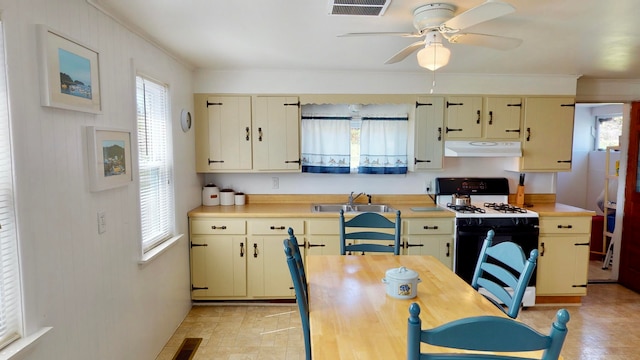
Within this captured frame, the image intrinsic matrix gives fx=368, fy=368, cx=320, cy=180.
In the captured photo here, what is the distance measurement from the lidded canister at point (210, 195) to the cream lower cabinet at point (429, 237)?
1946 millimetres

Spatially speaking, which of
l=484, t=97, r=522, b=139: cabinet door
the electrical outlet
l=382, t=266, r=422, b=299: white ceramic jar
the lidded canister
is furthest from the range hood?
the electrical outlet

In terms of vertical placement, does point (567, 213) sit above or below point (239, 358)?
above

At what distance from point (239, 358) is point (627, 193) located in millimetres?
4464

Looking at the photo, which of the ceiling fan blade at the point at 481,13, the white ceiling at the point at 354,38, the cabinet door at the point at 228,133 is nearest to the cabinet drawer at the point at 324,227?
the cabinet door at the point at 228,133

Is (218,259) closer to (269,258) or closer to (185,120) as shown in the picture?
(269,258)

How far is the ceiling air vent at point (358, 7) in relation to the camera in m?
1.88

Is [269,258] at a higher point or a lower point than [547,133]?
lower

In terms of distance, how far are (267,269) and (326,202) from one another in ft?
3.29

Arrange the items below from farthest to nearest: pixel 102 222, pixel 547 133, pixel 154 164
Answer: pixel 547 133, pixel 154 164, pixel 102 222

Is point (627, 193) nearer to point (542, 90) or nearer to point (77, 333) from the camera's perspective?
point (542, 90)

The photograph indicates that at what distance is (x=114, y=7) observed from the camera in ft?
6.71

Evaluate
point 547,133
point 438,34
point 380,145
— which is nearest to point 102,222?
point 438,34

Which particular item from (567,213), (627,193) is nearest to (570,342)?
(567,213)

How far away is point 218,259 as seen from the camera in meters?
3.52
